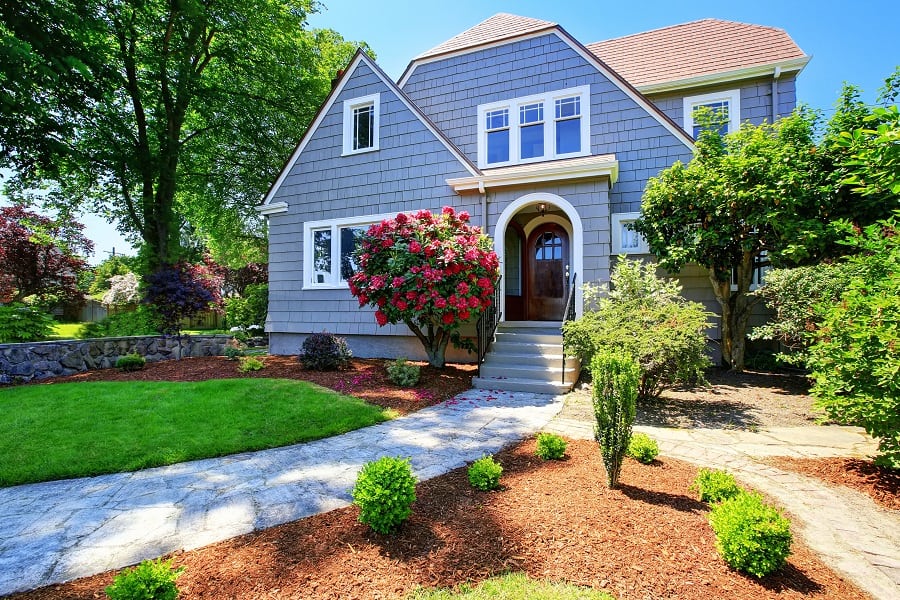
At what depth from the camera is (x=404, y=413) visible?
5879 mm

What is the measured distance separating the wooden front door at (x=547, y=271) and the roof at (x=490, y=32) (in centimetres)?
517

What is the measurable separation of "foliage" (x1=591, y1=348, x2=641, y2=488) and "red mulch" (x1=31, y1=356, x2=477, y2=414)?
3.36m

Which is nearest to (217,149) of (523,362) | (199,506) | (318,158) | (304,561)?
(318,158)

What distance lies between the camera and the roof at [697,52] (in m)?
10.2

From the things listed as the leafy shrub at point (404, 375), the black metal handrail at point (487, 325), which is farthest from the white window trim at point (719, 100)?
the leafy shrub at point (404, 375)

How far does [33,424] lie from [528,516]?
6.08 metres

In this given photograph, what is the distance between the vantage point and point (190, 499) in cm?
327

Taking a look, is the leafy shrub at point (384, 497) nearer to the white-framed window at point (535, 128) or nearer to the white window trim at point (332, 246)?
the white window trim at point (332, 246)

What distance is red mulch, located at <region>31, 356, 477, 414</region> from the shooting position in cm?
659

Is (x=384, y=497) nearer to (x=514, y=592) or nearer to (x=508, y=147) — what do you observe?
(x=514, y=592)

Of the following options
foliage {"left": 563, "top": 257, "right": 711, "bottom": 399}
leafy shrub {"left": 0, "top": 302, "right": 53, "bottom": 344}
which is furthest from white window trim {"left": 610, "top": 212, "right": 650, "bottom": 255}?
leafy shrub {"left": 0, "top": 302, "right": 53, "bottom": 344}

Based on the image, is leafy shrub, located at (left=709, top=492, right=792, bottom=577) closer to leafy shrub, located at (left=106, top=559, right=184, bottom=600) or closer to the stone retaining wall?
leafy shrub, located at (left=106, top=559, right=184, bottom=600)

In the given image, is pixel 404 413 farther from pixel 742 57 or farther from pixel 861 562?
pixel 742 57

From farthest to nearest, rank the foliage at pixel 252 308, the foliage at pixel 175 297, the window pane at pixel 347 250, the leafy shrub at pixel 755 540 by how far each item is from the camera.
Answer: the foliage at pixel 252 308 → the window pane at pixel 347 250 → the foliage at pixel 175 297 → the leafy shrub at pixel 755 540
